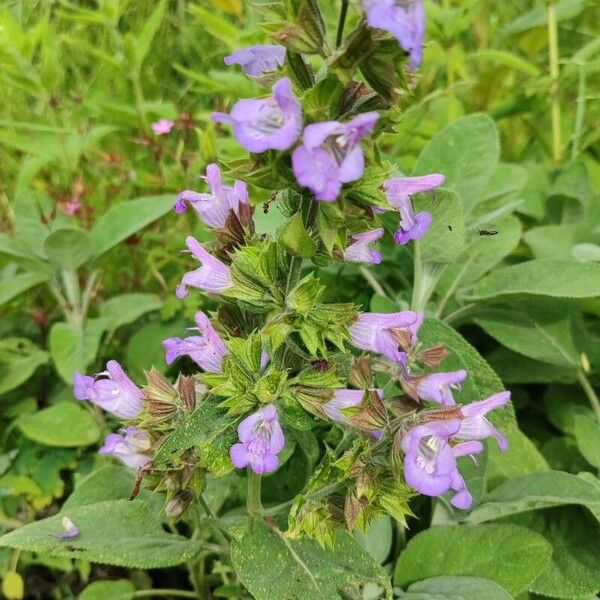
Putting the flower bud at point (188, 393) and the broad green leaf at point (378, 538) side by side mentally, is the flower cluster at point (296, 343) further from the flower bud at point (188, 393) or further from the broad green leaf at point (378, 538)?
the broad green leaf at point (378, 538)

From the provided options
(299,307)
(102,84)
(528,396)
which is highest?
(299,307)

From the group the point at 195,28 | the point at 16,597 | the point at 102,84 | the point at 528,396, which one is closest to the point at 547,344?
the point at 528,396

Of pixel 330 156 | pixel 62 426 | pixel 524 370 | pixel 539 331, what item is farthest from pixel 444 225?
pixel 62 426

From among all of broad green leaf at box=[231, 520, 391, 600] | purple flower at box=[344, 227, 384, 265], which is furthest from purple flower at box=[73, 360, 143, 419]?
purple flower at box=[344, 227, 384, 265]

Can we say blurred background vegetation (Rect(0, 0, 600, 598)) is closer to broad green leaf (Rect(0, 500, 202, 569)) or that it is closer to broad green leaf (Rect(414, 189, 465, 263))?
broad green leaf (Rect(414, 189, 465, 263))

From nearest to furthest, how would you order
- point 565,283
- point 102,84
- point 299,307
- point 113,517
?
point 299,307, point 113,517, point 565,283, point 102,84

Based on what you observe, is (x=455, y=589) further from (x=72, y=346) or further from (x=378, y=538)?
(x=72, y=346)

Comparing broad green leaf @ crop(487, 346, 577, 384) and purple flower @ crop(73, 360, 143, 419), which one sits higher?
purple flower @ crop(73, 360, 143, 419)

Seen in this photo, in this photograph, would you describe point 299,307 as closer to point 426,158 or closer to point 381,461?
point 381,461
